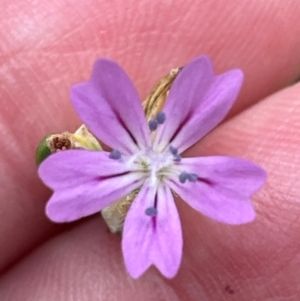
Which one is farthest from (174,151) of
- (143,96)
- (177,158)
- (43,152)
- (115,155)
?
(143,96)

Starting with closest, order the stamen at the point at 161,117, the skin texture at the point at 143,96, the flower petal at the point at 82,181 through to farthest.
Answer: the flower petal at the point at 82,181 → the stamen at the point at 161,117 → the skin texture at the point at 143,96

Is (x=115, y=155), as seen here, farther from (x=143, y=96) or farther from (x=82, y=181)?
(x=143, y=96)

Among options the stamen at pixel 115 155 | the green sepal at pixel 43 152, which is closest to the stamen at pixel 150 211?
the stamen at pixel 115 155

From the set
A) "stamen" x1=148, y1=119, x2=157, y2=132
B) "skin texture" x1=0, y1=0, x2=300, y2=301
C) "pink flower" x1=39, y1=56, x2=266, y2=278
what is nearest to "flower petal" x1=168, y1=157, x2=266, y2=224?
"pink flower" x1=39, y1=56, x2=266, y2=278

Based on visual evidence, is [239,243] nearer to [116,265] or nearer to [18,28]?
[116,265]

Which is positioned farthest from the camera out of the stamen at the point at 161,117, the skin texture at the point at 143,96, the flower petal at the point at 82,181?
the skin texture at the point at 143,96

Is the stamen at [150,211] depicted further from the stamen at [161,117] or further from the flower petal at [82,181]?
the stamen at [161,117]

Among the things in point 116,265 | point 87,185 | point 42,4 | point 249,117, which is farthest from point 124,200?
point 42,4
